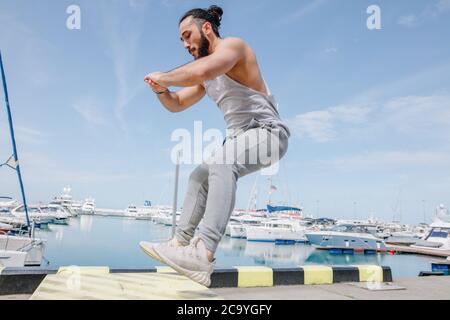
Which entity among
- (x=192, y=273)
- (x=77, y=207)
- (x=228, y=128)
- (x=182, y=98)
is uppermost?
(x=77, y=207)

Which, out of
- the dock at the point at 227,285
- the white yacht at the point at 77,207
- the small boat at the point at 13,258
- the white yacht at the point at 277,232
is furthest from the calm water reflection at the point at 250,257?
the white yacht at the point at 77,207

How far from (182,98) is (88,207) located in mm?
119255

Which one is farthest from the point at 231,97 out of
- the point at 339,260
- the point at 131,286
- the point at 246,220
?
the point at 246,220

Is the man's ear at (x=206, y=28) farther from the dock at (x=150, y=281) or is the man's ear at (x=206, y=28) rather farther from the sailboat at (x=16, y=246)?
the sailboat at (x=16, y=246)

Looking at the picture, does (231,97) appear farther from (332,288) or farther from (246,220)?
(246,220)

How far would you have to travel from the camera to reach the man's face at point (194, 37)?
2.32 m

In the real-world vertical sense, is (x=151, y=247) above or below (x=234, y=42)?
below

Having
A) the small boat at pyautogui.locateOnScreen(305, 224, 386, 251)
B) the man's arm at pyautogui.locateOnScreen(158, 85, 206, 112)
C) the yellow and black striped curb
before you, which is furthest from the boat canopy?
the man's arm at pyautogui.locateOnScreen(158, 85, 206, 112)

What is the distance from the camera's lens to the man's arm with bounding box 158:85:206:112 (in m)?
2.57

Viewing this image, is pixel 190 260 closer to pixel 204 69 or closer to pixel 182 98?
pixel 204 69

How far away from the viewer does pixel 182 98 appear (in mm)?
2699

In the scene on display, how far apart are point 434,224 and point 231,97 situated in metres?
48.2

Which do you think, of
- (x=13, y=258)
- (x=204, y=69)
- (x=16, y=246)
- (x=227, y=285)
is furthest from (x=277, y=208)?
(x=204, y=69)

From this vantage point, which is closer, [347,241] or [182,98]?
[182,98]
